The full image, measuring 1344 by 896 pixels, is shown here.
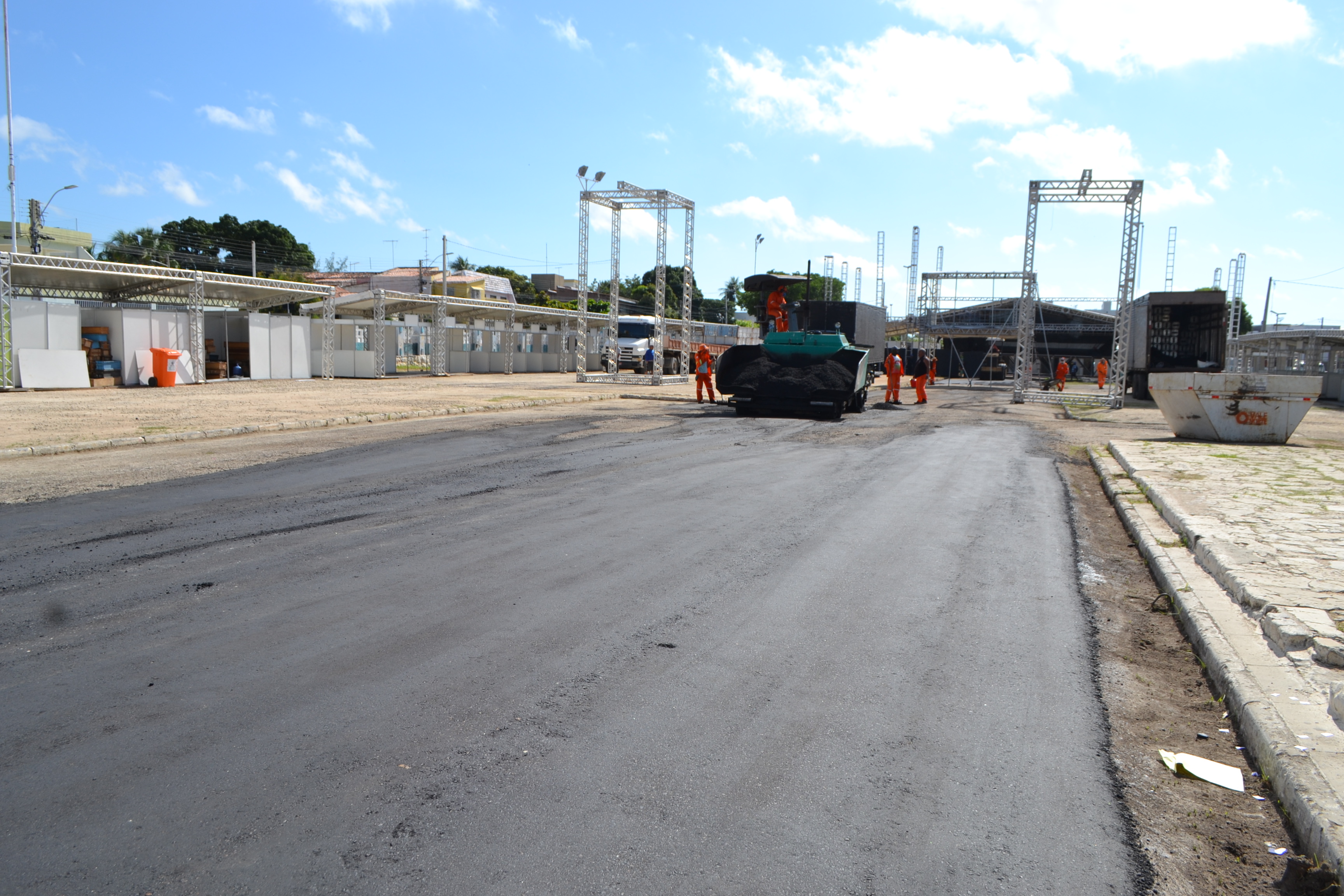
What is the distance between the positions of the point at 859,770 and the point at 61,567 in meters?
5.51

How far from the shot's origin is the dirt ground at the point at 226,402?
14.2 m

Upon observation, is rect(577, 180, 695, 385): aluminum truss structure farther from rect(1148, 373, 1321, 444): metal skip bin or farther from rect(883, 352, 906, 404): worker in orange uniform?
rect(1148, 373, 1321, 444): metal skip bin

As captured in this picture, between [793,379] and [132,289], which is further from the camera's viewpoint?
[132,289]

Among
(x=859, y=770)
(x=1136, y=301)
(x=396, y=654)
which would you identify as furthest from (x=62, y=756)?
(x=1136, y=301)

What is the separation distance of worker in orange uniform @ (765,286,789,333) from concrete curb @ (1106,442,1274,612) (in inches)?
498

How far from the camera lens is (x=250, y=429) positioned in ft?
A: 47.8

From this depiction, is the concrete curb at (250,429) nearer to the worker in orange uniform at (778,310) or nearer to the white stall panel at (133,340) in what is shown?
the worker in orange uniform at (778,310)

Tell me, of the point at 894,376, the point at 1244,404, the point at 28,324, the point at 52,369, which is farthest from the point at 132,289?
the point at 1244,404

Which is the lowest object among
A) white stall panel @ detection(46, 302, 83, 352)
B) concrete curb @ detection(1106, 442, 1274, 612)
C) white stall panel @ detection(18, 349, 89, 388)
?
concrete curb @ detection(1106, 442, 1274, 612)

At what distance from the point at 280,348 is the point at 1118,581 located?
1233 inches

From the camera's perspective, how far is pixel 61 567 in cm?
587

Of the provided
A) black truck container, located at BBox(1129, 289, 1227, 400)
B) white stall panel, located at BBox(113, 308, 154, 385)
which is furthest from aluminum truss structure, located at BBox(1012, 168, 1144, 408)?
white stall panel, located at BBox(113, 308, 154, 385)

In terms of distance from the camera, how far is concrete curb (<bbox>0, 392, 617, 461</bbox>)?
38.3ft

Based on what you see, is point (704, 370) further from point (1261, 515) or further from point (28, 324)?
point (28, 324)
